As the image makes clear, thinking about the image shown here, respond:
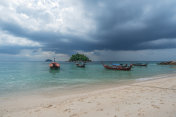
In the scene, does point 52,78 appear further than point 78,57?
No

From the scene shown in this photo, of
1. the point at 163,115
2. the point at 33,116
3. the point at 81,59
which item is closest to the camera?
the point at 163,115

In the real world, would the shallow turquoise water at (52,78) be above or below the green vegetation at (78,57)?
below

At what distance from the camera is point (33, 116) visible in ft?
12.2

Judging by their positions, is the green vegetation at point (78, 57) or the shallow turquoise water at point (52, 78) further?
the green vegetation at point (78, 57)

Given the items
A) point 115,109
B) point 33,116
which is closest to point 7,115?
point 33,116

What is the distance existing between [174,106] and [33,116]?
5746 mm

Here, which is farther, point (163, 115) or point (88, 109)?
point (88, 109)

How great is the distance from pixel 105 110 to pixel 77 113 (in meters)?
1.13

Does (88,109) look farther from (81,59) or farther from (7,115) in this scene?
(81,59)

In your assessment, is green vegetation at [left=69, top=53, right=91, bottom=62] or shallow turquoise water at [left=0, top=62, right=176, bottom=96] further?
green vegetation at [left=69, top=53, right=91, bottom=62]

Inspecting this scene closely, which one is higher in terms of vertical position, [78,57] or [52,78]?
[78,57]

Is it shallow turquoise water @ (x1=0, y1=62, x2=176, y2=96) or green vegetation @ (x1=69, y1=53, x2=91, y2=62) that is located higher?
green vegetation @ (x1=69, y1=53, x2=91, y2=62)

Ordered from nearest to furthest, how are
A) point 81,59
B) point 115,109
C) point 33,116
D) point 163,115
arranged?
point 163,115, point 33,116, point 115,109, point 81,59

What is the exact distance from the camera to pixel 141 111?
3.75m
